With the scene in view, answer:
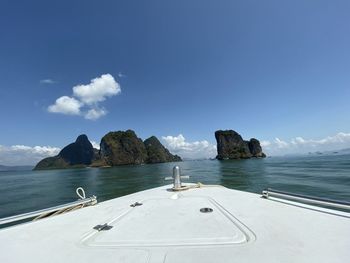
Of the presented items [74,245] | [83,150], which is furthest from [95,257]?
[83,150]

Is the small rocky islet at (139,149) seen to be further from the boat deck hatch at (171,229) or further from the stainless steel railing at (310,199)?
the boat deck hatch at (171,229)

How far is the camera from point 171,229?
2256 millimetres

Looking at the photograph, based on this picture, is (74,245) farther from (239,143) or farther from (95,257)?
(239,143)

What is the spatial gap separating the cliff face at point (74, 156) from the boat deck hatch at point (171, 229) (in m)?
192

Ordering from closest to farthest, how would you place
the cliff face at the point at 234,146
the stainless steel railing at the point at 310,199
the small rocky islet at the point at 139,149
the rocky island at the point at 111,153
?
the stainless steel railing at the point at 310,199 → the small rocky islet at the point at 139,149 → the rocky island at the point at 111,153 → the cliff face at the point at 234,146

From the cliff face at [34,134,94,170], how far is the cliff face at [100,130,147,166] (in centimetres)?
5143

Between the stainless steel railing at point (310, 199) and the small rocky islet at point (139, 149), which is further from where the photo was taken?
the small rocky islet at point (139, 149)

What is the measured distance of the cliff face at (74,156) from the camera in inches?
7116

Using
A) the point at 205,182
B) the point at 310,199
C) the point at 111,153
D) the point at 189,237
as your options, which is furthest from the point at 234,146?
the point at 189,237

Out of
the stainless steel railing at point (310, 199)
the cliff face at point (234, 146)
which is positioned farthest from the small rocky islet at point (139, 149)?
the stainless steel railing at point (310, 199)

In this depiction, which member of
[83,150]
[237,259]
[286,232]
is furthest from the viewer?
[83,150]

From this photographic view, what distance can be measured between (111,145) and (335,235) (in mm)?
140168

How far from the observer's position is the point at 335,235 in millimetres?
1907

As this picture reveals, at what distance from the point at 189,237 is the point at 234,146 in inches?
5785
